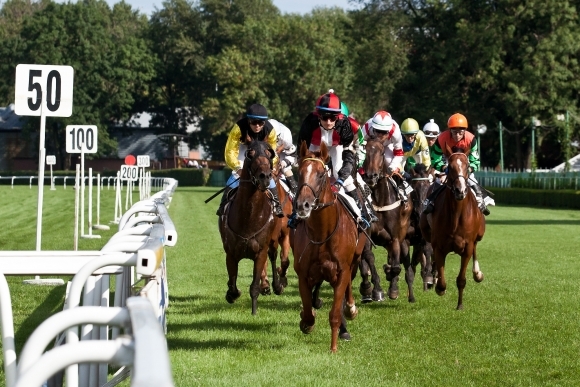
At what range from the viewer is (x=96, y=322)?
9.63ft

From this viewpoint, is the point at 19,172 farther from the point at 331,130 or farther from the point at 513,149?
the point at 331,130

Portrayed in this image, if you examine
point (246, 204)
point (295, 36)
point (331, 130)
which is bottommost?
point (246, 204)

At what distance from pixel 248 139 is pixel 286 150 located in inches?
58.7

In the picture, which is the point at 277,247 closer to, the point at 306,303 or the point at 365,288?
the point at 365,288

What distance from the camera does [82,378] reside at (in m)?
4.92

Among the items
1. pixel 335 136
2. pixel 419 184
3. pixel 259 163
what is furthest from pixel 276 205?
pixel 419 184

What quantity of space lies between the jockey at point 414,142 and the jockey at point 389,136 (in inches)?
57.8

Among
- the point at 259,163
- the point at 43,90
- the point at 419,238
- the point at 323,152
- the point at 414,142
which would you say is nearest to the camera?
the point at 323,152

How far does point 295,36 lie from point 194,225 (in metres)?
52.3

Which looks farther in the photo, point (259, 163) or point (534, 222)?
point (534, 222)

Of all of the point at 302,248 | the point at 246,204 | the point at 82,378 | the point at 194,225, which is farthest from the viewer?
the point at 194,225

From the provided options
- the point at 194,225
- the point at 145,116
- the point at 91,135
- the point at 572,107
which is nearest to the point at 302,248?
the point at 91,135

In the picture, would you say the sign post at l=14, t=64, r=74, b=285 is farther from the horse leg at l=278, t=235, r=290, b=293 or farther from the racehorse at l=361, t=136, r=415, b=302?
the racehorse at l=361, t=136, r=415, b=302

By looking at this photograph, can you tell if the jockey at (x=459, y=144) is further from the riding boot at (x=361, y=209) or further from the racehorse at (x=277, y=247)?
the riding boot at (x=361, y=209)
